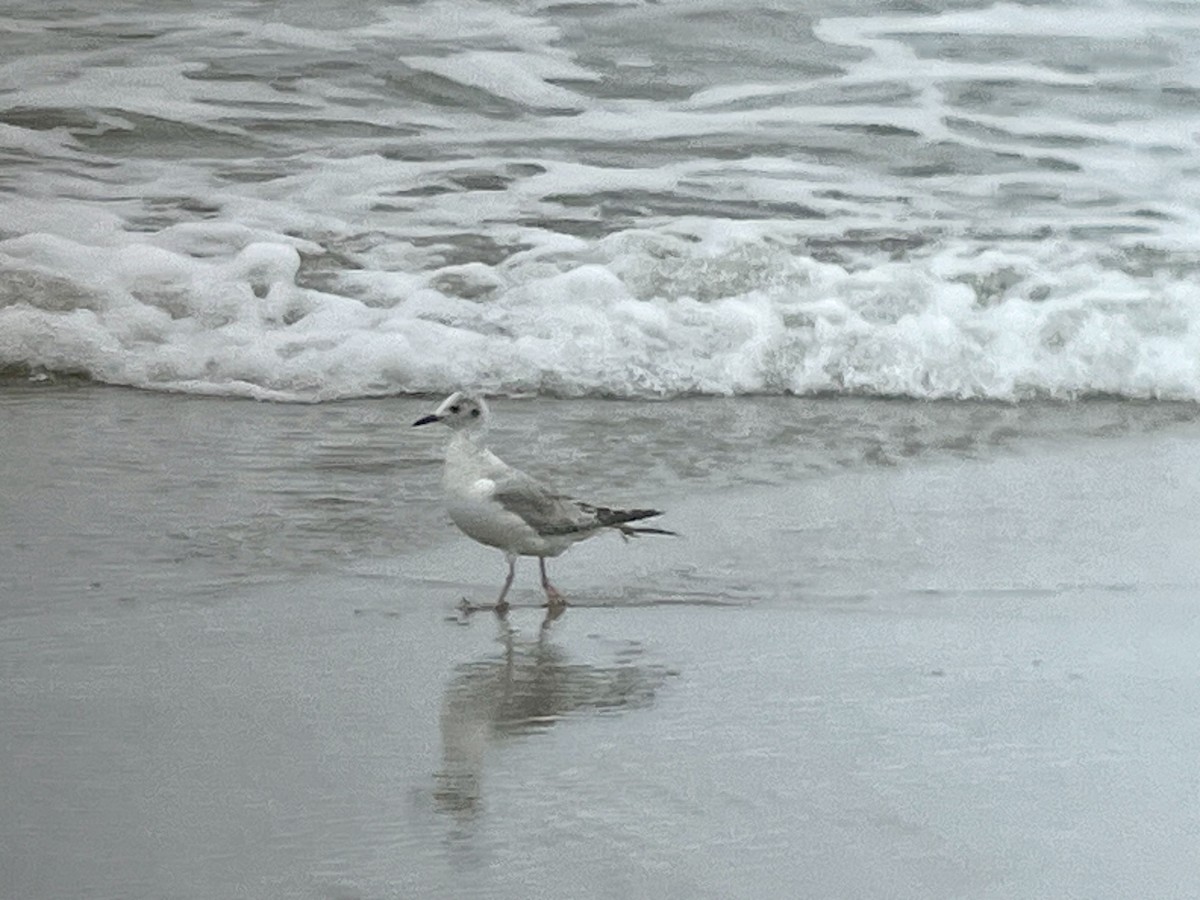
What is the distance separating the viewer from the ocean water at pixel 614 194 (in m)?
3.15

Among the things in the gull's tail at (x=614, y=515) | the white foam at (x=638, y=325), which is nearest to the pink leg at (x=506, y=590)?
the gull's tail at (x=614, y=515)

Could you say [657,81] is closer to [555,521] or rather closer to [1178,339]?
[1178,339]

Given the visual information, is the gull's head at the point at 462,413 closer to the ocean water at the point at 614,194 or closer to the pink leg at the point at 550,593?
the pink leg at the point at 550,593

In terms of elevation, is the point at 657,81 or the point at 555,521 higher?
the point at 657,81

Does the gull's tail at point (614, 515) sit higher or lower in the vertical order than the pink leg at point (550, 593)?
higher

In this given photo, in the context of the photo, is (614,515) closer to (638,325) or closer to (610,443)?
(610,443)

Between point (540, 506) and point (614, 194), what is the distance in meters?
1.28

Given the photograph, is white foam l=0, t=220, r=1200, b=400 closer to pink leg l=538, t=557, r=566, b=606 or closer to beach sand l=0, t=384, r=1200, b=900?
beach sand l=0, t=384, r=1200, b=900

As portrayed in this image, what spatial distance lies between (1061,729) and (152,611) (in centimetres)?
90

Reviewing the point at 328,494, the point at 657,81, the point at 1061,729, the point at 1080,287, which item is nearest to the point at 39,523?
the point at 328,494

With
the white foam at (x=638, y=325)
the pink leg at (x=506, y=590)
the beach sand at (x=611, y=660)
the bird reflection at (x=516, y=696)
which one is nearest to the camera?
the beach sand at (x=611, y=660)

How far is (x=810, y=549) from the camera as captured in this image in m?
2.48

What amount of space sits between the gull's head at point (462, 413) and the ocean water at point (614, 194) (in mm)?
775

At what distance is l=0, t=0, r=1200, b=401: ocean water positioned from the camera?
315 centimetres
